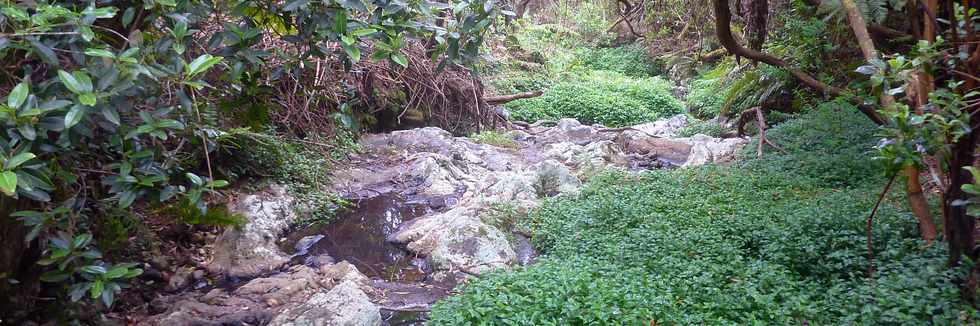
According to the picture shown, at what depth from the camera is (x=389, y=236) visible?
21.4ft

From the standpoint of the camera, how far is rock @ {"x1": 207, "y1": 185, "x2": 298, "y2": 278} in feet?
18.1

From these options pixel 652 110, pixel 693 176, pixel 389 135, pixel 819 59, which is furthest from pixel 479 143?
pixel 652 110

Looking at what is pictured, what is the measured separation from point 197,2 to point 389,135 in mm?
7478

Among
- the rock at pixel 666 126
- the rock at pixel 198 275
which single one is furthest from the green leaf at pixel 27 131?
the rock at pixel 666 126

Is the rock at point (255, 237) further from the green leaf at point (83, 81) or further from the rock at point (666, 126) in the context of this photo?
the rock at point (666, 126)

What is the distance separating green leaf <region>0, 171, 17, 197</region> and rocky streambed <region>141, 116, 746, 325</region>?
2.41 m

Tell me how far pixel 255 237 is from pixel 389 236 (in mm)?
1266

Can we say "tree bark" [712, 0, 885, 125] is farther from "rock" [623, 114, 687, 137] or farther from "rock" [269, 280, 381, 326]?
"rock" [623, 114, 687, 137]

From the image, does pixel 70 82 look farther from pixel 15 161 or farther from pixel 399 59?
pixel 399 59

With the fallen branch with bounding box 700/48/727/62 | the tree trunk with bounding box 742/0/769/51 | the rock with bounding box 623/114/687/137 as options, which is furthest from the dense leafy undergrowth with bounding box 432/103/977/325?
the fallen branch with bounding box 700/48/727/62

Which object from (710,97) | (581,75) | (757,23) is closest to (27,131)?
(757,23)

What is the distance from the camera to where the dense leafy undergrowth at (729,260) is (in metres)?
3.58

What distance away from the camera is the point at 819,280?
4180mm

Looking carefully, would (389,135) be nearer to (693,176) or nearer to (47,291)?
(693,176)
